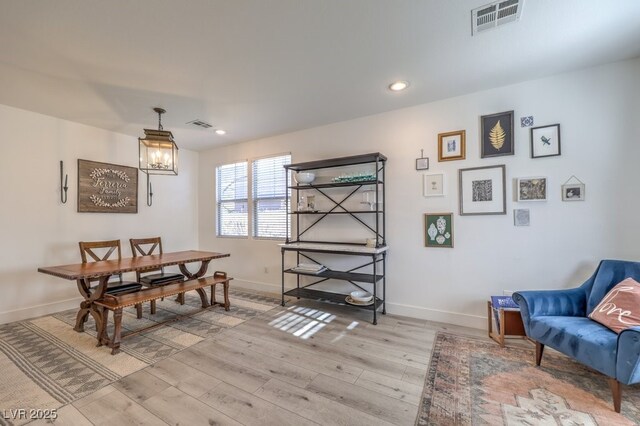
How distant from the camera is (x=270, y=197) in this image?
4457 mm

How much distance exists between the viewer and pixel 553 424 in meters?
1.59

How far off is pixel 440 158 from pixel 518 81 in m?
1.01

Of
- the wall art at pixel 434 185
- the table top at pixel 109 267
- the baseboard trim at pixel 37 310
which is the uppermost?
the wall art at pixel 434 185

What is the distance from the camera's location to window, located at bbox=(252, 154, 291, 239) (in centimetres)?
434

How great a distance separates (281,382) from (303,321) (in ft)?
3.84

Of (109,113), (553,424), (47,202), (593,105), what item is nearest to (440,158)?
(593,105)

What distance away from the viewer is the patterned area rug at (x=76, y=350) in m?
1.92

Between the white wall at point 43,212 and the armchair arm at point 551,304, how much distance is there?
5158mm

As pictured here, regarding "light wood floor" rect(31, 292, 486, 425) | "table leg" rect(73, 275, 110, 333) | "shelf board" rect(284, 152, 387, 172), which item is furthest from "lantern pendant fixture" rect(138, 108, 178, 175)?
"light wood floor" rect(31, 292, 486, 425)

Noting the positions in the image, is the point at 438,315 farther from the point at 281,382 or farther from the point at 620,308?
the point at 281,382

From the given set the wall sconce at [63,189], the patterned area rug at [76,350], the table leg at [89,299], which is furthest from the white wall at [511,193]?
the wall sconce at [63,189]

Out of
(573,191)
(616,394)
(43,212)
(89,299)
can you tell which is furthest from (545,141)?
(43,212)

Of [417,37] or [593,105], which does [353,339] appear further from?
[593,105]

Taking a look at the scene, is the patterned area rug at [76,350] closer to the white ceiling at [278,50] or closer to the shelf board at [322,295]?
the shelf board at [322,295]
